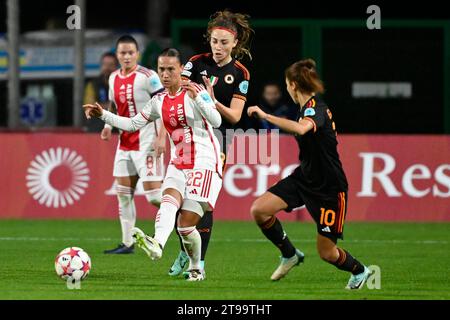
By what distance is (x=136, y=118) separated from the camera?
35.3 ft

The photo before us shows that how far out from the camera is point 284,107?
60.1 feet

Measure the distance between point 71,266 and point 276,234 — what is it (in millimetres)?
1712

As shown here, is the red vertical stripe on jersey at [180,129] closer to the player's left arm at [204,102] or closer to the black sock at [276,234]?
the player's left arm at [204,102]

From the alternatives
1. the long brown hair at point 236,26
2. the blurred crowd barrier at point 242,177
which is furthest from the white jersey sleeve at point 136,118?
the blurred crowd barrier at point 242,177

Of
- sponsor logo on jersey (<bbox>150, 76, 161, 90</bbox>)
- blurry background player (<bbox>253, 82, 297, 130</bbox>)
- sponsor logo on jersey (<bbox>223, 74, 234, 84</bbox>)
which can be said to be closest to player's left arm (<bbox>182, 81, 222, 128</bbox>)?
sponsor logo on jersey (<bbox>223, 74, 234, 84</bbox>)

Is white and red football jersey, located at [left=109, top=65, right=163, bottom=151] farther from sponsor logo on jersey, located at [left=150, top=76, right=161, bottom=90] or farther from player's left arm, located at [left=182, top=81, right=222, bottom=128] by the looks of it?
player's left arm, located at [left=182, top=81, right=222, bottom=128]

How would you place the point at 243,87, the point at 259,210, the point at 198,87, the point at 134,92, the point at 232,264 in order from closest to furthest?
the point at 198,87 < the point at 259,210 < the point at 243,87 < the point at 232,264 < the point at 134,92

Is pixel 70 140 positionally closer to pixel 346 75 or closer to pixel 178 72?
pixel 346 75

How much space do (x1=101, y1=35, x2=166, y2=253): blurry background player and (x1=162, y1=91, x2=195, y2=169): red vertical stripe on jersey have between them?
245cm

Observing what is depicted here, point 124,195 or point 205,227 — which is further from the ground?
point 124,195

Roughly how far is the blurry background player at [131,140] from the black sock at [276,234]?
2646mm

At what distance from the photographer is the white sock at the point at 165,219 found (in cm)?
996

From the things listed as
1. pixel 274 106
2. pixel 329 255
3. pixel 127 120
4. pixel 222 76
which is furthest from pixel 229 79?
pixel 274 106

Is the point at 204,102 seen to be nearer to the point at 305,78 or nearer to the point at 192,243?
the point at 305,78
